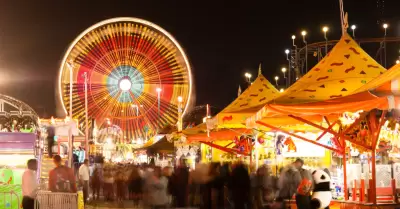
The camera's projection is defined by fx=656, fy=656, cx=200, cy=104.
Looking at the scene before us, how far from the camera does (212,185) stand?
17625mm

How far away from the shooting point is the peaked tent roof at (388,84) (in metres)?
10.3

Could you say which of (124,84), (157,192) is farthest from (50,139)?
(124,84)

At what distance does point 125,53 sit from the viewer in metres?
38.8

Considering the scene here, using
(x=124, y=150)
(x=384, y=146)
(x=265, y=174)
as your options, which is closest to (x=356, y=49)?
(x=384, y=146)

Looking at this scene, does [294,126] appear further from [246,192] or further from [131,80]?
[131,80]

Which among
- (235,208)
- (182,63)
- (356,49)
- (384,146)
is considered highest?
(182,63)

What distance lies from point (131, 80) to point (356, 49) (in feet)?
80.7

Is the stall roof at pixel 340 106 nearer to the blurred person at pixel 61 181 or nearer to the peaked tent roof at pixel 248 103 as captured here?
the peaked tent roof at pixel 248 103

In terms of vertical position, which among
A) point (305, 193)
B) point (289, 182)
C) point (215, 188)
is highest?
point (289, 182)

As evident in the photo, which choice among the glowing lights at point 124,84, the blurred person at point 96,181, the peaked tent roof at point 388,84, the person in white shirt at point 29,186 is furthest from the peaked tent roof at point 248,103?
the glowing lights at point 124,84

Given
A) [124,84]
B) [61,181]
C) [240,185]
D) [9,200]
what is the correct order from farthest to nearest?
[124,84], [240,185], [9,200], [61,181]

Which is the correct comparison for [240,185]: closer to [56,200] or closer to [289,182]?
[289,182]

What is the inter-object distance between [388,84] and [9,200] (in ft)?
27.2

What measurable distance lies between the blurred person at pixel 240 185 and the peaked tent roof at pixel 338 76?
6.78 feet
